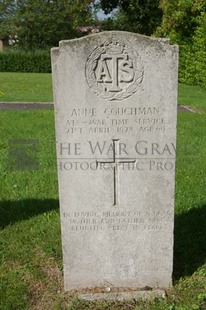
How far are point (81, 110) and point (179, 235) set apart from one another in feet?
6.12

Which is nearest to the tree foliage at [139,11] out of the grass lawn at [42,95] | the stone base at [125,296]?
the grass lawn at [42,95]

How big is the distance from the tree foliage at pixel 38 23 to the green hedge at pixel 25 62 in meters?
10.7

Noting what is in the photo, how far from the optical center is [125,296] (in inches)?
117

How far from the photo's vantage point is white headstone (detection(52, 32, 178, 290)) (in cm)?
261

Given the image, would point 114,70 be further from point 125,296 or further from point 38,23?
point 38,23

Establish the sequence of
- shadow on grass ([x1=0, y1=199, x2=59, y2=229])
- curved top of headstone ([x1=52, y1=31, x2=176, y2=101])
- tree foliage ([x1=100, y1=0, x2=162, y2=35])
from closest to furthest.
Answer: curved top of headstone ([x1=52, y1=31, x2=176, y2=101])
shadow on grass ([x1=0, y1=199, x2=59, y2=229])
tree foliage ([x1=100, y1=0, x2=162, y2=35])

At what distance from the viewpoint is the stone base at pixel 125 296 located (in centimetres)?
296

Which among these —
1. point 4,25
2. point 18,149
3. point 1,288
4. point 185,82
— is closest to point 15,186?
point 18,149

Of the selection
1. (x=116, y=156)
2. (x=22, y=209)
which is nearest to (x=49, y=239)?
(x=22, y=209)

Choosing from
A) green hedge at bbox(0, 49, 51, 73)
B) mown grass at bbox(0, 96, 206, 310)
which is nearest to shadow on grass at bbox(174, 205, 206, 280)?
mown grass at bbox(0, 96, 206, 310)

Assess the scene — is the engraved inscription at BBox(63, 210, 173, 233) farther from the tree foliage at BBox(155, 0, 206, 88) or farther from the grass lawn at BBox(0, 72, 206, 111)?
the tree foliage at BBox(155, 0, 206, 88)

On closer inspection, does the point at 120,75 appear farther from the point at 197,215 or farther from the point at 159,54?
the point at 197,215

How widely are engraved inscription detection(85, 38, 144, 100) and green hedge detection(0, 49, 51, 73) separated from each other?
29.6m

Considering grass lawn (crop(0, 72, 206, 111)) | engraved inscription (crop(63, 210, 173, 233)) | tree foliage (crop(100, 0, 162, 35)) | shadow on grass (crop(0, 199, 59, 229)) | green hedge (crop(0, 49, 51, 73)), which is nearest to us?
engraved inscription (crop(63, 210, 173, 233))
